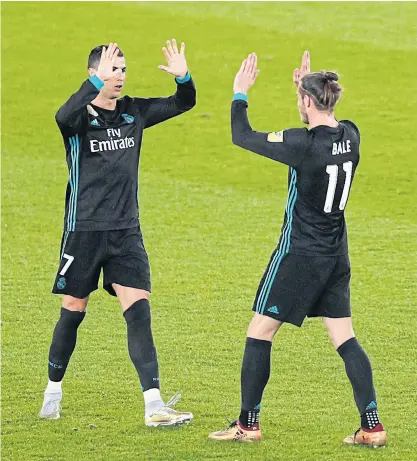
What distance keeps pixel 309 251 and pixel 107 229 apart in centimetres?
127

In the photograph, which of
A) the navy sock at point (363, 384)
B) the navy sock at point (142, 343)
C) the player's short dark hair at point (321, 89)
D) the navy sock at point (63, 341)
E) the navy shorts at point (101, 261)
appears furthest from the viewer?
the navy sock at point (63, 341)

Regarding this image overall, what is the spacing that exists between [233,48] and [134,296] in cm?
1388

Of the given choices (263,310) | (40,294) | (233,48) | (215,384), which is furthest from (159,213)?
(233,48)

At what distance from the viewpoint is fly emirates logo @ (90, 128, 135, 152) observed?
263 inches

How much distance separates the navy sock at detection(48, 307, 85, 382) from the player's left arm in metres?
1.27

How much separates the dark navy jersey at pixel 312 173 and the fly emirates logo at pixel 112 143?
2.80ft

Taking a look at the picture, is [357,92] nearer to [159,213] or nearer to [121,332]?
[159,213]

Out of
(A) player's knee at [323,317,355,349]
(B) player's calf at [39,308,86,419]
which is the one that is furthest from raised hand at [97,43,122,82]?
(A) player's knee at [323,317,355,349]

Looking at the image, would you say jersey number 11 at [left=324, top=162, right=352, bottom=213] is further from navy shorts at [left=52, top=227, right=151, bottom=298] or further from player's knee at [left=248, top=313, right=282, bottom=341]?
navy shorts at [left=52, top=227, right=151, bottom=298]

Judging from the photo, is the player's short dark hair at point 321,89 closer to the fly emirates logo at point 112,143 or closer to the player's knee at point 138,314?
the fly emirates logo at point 112,143

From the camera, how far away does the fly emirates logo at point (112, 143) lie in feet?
22.0

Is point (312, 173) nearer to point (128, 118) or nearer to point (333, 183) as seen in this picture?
point (333, 183)

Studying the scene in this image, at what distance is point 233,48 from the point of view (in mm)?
20094

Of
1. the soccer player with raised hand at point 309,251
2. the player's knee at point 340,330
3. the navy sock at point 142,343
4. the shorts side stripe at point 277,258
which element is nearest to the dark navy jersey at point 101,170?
the navy sock at point 142,343
